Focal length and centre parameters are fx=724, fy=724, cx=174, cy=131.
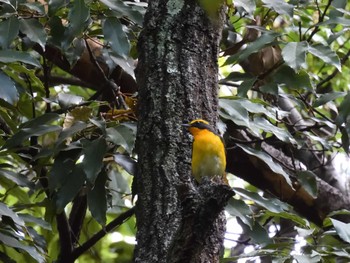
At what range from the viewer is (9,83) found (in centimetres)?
217

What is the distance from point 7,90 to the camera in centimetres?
216

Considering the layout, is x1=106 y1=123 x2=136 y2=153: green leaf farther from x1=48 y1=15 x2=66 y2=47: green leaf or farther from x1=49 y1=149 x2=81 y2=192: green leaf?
x1=48 y1=15 x2=66 y2=47: green leaf

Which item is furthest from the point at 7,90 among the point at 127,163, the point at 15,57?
the point at 127,163

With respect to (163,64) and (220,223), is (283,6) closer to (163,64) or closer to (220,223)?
(163,64)

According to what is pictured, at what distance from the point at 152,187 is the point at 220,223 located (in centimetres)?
18

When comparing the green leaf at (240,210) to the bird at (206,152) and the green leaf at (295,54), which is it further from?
the green leaf at (295,54)

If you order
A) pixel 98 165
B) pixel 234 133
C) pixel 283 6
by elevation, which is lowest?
pixel 234 133

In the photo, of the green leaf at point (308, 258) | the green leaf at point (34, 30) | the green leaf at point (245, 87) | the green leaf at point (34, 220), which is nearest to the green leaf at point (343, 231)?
the green leaf at point (308, 258)

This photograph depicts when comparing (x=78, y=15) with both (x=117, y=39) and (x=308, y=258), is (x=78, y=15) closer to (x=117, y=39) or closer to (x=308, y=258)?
(x=117, y=39)

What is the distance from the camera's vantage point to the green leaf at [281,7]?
250 centimetres

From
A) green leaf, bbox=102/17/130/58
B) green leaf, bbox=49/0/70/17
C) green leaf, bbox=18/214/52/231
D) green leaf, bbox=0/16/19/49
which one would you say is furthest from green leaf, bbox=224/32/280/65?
green leaf, bbox=18/214/52/231

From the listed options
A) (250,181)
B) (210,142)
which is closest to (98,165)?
(210,142)

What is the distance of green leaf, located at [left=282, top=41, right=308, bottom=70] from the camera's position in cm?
241

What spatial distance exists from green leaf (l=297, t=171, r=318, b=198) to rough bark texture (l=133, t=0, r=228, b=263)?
966mm
